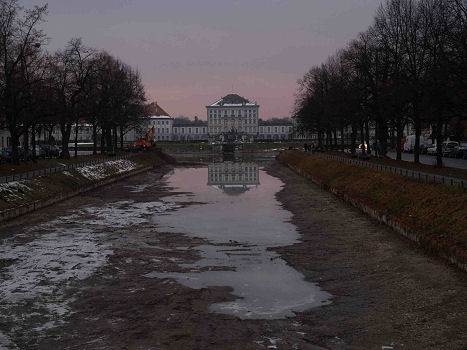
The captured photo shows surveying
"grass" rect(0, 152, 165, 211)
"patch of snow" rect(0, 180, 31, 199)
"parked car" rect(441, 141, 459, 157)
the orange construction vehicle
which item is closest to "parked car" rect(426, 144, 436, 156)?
"parked car" rect(441, 141, 459, 157)

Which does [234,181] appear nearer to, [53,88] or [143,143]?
[53,88]

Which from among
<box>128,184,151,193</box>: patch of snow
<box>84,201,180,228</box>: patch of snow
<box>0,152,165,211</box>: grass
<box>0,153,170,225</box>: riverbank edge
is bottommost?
<box>128,184,151,193</box>: patch of snow

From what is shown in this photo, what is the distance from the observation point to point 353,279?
24312 millimetres

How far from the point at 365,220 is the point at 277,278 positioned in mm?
16780

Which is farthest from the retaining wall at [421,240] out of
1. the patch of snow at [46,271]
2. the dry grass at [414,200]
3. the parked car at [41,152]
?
the parked car at [41,152]

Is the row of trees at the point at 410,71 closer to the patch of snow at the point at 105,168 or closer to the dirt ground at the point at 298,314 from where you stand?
the dirt ground at the point at 298,314

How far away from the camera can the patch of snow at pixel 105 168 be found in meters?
68.2

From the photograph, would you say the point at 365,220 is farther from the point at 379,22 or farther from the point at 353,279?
the point at 379,22

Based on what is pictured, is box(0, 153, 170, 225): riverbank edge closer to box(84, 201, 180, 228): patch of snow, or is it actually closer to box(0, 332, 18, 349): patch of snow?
box(84, 201, 180, 228): patch of snow

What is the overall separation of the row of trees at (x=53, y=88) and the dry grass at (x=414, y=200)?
2957 cm

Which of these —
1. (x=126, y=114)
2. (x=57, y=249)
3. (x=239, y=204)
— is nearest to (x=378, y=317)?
(x=57, y=249)

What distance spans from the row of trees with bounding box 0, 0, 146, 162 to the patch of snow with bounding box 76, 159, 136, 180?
627 cm

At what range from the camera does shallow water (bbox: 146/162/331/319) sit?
69.1ft

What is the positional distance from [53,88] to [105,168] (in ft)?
42.2
